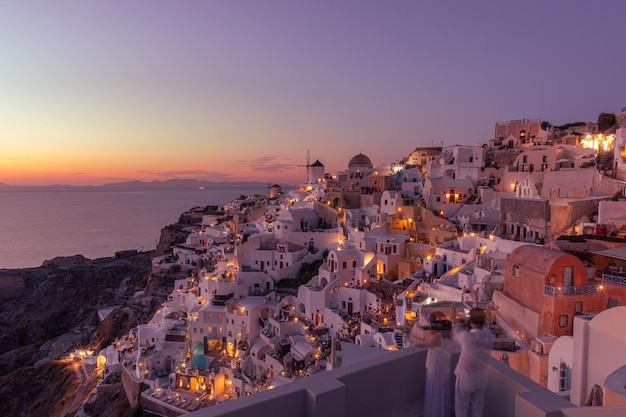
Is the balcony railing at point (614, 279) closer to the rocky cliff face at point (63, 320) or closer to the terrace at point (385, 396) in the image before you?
the terrace at point (385, 396)

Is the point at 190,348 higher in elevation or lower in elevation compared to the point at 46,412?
higher

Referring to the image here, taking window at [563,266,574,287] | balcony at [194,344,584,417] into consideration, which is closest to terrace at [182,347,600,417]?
balcony at [194,344,584,417]

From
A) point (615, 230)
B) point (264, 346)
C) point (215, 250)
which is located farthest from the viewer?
point (215, 250)

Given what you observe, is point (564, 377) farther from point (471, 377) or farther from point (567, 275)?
point (471, 377)

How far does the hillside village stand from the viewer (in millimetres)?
9500

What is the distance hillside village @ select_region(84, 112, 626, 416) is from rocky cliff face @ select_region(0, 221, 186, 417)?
2.90 m

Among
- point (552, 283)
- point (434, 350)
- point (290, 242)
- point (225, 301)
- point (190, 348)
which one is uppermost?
point (434, 350)

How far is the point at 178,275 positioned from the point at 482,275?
27.0m

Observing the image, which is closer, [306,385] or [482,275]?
[306,385]

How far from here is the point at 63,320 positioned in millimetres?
40250

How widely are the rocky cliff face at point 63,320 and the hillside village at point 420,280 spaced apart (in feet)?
9.51

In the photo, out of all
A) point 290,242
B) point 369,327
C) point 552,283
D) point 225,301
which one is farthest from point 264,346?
point 552,283

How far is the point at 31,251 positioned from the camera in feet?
240

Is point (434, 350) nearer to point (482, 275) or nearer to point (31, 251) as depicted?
point (482, 275)
